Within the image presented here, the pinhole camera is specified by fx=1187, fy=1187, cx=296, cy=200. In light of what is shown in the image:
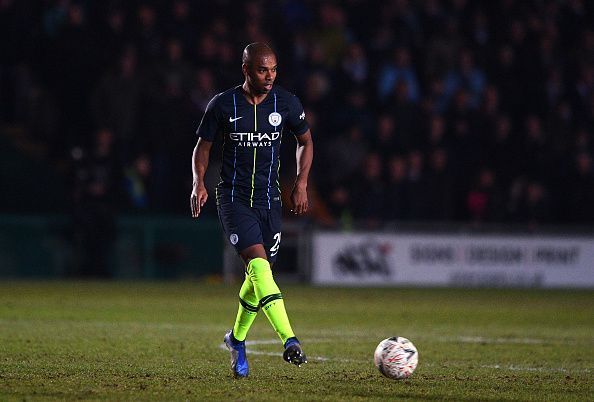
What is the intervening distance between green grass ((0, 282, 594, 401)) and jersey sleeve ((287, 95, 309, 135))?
1.80 meters

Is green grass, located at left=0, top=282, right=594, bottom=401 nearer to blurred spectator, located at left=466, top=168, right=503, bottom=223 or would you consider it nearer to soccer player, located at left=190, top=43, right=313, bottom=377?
soccer player, located at left=190, top=43, right=313, bottom=377

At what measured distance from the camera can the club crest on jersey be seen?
8586mm

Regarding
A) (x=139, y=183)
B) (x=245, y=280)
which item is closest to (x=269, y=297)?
(x=245, y=280)

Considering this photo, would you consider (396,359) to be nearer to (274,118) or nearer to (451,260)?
(274,118)

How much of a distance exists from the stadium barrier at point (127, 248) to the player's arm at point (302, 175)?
1176 cm

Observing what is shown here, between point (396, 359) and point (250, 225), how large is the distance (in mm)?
1389

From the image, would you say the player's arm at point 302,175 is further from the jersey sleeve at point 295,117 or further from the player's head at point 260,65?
the player's head at point 260,65

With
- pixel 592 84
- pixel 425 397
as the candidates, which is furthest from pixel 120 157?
pixel 425 397

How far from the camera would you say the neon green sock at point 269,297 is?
802 centimetres

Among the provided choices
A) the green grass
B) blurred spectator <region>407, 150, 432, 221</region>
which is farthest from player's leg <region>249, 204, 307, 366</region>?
blurred spectator <region>407, 150, 432, 221</region>

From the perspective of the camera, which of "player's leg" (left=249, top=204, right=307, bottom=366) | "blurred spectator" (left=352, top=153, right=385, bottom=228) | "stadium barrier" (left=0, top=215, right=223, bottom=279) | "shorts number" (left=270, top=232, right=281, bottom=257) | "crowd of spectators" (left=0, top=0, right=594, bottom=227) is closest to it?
"player's leg" (left=249, top=204, right=307, bottom=366)

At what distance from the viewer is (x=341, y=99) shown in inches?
810

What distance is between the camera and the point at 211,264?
68.3 ft

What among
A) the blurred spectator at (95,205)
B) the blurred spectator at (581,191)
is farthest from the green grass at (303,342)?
the blurred spectator at (581,191)
